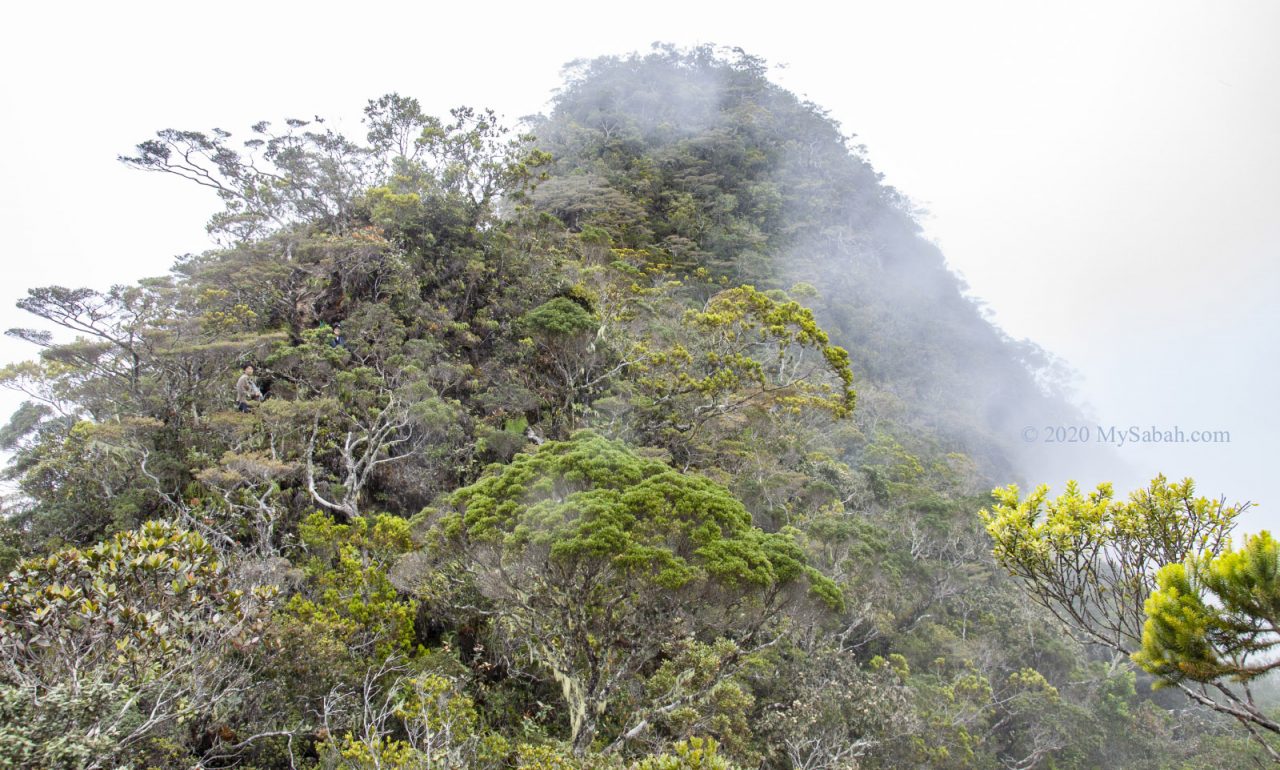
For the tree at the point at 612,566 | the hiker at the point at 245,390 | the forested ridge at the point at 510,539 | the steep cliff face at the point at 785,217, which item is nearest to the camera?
the forested ridge at the point at 510,539

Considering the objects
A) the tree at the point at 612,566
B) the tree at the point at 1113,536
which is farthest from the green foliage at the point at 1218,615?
the tree at the point at 612,566

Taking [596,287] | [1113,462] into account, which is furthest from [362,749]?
[1113,462]

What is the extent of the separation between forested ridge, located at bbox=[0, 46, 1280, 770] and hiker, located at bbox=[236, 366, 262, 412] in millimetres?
79

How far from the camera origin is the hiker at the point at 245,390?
11.7 m

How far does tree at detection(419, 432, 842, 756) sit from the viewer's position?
6.58 metres

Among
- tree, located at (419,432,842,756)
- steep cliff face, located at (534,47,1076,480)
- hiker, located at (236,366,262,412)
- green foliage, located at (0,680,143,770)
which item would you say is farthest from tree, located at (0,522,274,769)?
steep cliff face, located at (534,47,1076,480)

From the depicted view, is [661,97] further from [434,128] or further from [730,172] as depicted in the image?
[434,128]

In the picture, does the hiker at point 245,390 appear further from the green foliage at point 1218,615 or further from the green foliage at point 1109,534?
the green foliage at point 1218,615

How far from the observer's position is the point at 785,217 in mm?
35062

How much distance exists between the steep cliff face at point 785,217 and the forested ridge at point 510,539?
571 centimetres

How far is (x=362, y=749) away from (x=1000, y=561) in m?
6.13

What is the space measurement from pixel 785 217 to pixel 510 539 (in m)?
31.9

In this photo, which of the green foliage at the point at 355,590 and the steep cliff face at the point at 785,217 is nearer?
the green foliage at the point at 355,590

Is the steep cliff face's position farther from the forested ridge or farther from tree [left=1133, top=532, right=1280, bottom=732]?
tree [left=1133, top=532, right=1280, bottom=732]
